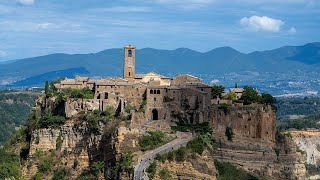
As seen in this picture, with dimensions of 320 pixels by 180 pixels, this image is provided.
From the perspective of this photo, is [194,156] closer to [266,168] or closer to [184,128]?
[184,128]

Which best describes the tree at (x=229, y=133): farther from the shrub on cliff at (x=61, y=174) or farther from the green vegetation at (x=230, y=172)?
the shrub on cliff at (x=61, y=174)

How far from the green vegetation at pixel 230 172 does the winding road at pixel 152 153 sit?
4.16 meters

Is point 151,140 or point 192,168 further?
point 151,140

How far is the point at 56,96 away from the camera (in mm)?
81938

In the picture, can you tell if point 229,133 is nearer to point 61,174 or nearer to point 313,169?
point 61,174

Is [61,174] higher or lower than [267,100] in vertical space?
lower

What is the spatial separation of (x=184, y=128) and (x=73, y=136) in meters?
12.2

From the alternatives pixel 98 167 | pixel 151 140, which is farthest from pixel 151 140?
pixel 98 167

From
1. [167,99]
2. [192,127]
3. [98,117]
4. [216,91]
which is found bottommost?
[192,127]

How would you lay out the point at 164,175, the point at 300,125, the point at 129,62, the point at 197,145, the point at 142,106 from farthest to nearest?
the point at 300,125
the point at 129,62
the point at 142,106
the point at 197,145
the point at 164,175

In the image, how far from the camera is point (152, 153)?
69.2 m

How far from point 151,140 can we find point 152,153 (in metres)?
1.88

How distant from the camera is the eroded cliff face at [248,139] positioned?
7412 centimetres

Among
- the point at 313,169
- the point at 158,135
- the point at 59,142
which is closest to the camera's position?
the point at 158,135
